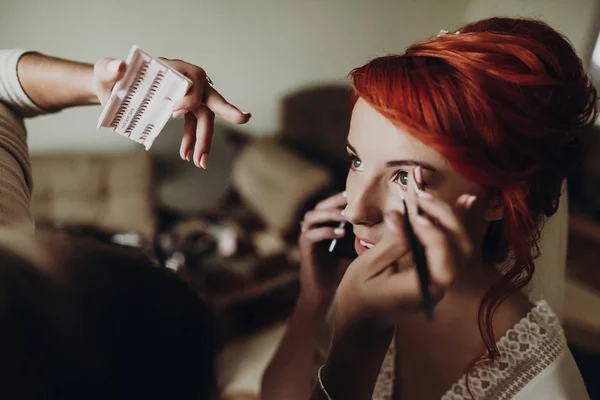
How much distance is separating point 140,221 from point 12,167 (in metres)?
0.68

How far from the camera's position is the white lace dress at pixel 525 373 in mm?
668

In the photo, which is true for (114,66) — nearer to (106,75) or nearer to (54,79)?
(106,75)

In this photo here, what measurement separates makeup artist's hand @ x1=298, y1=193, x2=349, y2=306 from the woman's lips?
4 cm

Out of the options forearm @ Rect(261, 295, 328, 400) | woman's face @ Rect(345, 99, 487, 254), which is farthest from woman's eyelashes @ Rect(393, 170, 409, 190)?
forearm @ Rect(261, 295, 328, 400)

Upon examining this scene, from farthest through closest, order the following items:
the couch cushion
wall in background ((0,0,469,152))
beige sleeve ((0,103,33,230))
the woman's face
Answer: the couch cushion < wall in background ((0,0,469,152)) < the woman's face < beige sleeve ((0,103,33,230))

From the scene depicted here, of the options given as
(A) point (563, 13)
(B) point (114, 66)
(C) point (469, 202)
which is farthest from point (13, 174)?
(A) point (563, 13)

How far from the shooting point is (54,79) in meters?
0.54

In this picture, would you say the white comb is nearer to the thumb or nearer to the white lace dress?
the thumb

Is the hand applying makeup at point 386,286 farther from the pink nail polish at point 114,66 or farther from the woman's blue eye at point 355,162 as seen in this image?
the pink nail polish at point 114,66

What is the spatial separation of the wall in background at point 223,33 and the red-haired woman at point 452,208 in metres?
0.13

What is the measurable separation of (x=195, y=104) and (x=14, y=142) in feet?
0.69

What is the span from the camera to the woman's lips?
567 mm

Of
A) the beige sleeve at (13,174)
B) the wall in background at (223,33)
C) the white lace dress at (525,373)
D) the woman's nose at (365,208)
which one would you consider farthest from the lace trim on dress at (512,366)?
the beige sleeve at (13,174)

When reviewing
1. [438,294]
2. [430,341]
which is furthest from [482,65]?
[430,341]
